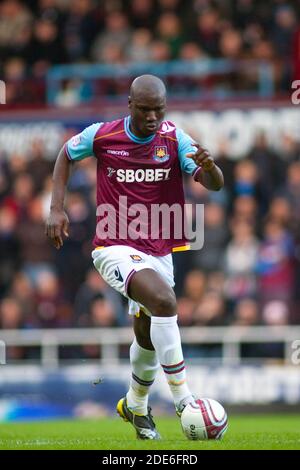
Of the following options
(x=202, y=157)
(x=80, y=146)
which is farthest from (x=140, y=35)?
(x=202, y=157)

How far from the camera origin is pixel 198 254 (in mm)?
18375

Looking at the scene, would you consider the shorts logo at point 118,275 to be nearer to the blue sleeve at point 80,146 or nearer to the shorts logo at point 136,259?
the shorts logo at point 136,259

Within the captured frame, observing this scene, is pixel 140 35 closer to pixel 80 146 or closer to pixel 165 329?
pixel 80 146

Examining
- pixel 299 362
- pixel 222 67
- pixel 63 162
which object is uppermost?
pixel 222 67

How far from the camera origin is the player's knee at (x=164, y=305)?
8898mm

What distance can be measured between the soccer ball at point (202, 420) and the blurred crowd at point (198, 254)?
8169 mm

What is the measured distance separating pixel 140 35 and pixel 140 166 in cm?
1225

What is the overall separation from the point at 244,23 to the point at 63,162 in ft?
40.5

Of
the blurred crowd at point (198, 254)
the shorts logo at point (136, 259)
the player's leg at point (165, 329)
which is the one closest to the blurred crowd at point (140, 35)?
the blurred crowd at point (198, 254)

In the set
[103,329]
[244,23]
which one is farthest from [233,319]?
[244,23]

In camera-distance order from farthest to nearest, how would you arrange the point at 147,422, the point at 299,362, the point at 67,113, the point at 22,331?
1. the point at 67,113
2. the point at 22,331
3. the point at 299,362
4. the point at 147,422

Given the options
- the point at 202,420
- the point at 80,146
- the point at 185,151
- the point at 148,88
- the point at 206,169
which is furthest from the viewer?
the point at 80,146
